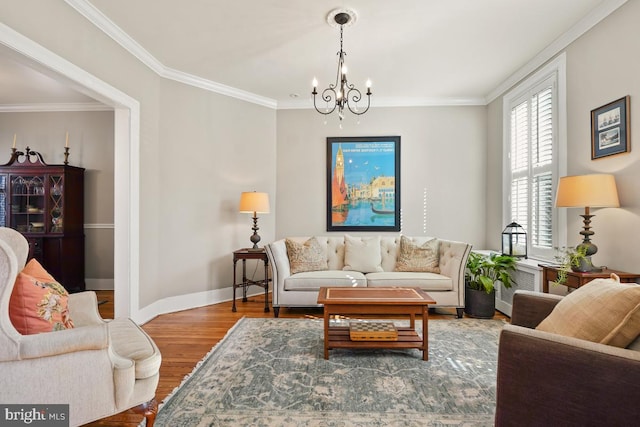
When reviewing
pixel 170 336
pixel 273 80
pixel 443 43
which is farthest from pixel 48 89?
pixel 443 43

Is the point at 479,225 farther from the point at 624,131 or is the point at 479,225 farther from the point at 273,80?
the point at 273,80

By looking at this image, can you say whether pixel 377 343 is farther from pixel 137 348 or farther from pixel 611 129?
pixel 611 129

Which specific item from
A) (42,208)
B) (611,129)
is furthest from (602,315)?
(42,208)

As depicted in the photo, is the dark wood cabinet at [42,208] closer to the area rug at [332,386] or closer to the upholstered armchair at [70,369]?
the area rug at [332,386]

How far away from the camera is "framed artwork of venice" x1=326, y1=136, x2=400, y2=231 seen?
4.63 metres

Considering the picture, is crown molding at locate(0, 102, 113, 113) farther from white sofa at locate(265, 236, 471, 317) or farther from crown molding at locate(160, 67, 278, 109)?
white sofa at locate(265, 236, 471, 317)

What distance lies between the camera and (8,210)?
4332 mm

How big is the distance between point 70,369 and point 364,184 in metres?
3.87

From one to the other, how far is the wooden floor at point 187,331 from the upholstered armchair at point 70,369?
44 centimetres

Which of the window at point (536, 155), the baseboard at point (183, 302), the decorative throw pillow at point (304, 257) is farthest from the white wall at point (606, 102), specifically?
the baseboard at point (183, 302)

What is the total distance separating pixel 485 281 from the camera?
349 cm

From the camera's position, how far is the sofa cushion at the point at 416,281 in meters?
3.53

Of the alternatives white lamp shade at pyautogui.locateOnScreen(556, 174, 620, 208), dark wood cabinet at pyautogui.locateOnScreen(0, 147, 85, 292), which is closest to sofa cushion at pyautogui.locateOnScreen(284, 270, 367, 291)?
white lamp shade at pyautogui.locateOnScreen(556, 174, 620, 208)

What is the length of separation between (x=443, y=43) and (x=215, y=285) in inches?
152
